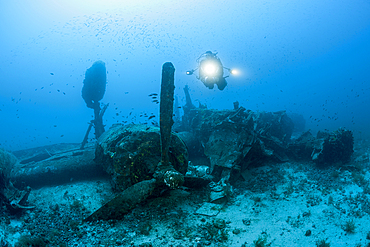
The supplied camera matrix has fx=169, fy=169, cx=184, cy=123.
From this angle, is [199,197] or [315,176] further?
[315,176]

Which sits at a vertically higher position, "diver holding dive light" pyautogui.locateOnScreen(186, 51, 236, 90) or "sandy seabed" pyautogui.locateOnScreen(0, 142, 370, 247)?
"diver holding dive light" pyautogui.locateOnScreen(186, 51, 236, 90)

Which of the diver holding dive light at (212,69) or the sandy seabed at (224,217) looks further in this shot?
the diver holding dive light at (212,69)

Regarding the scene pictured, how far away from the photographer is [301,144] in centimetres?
1209

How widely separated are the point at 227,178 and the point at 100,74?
18045 millimetres

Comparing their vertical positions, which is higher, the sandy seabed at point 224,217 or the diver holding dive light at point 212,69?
the diver holding dive light at point 212,69

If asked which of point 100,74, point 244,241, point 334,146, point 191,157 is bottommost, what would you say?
point 191,157

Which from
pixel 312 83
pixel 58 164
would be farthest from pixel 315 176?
pixel 312 83

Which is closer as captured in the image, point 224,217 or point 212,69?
point 224,217

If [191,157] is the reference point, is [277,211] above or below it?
above

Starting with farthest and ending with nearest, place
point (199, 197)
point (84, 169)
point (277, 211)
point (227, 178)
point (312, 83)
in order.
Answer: point (312, 83)
point (84, 169)
point (227, 178)
point (199, 197)
point (277, 211)

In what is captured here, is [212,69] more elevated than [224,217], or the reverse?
[212,69]

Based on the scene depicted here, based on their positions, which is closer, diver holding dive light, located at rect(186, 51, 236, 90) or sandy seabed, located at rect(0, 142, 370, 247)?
sandy seabed, located at rect(0, 142, 370, 247)

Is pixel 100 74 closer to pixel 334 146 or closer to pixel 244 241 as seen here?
pixel 244 241

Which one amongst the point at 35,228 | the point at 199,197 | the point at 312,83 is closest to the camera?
the point at 35,228
